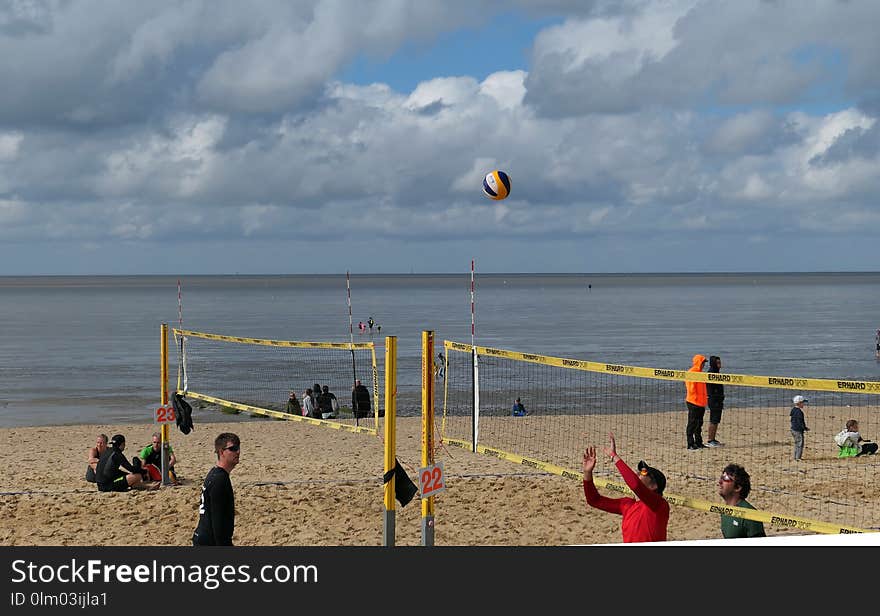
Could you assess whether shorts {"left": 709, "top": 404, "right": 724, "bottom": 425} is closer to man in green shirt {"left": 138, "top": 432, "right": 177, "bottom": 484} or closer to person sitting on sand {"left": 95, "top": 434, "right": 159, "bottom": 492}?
man in green shirt {"left": 138, "top": 432, "right": 177, "bottom": 484}

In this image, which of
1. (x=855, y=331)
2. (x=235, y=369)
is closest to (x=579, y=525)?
(x=235, y=369)

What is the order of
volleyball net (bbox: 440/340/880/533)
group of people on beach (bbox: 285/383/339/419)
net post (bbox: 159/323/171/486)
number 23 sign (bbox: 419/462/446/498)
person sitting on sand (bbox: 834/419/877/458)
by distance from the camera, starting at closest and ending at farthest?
number 23 sign (bbox: 419/462/446/498)
volleyball net (bbox: 440/340/880/533)
net post (bbox: 159/323/171/486)
person sitting on sand (bbox: 834/419/877/458)
group of people on beach (bbox: 285/383/339/419)

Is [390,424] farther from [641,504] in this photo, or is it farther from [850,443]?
[850,443]

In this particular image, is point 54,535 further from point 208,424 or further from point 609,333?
point 609,333

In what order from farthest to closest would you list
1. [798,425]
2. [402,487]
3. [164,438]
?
1. [798,425]
2. [164,438]
3. [402,487]

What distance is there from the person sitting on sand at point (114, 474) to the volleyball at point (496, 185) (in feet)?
20.4

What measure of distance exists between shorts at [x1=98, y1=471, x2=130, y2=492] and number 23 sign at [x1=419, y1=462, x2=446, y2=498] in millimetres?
5397

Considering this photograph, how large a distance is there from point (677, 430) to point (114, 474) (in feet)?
36.0

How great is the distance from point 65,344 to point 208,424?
29.2 m

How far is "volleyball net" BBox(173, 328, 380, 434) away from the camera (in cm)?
2498

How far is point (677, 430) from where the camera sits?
18.4 metres

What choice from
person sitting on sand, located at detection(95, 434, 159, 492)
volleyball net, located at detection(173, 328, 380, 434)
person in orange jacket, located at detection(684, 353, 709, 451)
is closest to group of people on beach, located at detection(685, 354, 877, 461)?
person in orange jacket, located at detection(684, 353, 709, 451)

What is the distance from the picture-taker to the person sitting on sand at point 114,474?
11.2 meters

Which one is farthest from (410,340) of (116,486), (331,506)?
(331,506)
